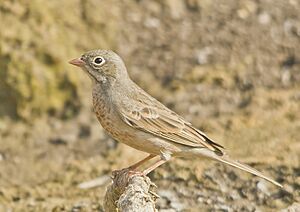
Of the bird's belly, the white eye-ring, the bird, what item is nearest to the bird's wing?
the bird

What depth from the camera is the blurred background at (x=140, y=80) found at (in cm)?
1415

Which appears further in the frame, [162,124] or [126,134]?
[162,124]

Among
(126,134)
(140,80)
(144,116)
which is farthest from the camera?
(140,80)

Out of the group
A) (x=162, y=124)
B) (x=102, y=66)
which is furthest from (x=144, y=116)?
(x=102, y=66)

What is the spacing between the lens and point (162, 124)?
11.0m

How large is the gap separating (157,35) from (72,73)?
5.88 ft

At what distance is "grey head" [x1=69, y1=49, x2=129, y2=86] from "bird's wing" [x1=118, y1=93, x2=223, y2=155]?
389 mm

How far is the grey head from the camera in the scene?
10898mm

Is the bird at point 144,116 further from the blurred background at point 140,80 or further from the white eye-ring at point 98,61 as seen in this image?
the blurred background at point 140,80

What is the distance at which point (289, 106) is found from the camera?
48.8 ft

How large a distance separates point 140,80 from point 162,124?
5582 mm

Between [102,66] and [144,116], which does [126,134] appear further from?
[102,66]

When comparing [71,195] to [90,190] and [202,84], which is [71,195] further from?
[202,84]

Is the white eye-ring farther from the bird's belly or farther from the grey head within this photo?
the bird's belly
